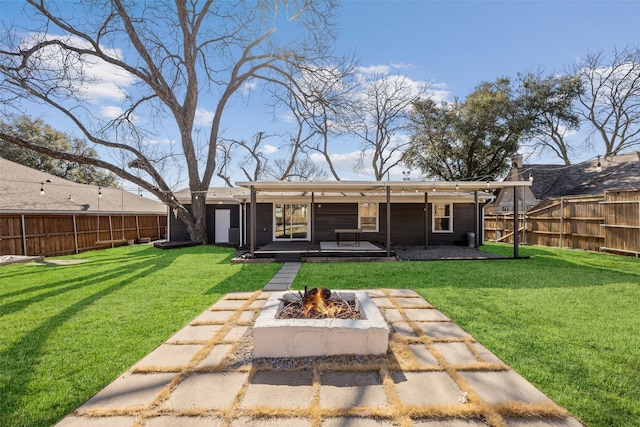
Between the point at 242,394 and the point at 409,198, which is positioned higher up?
the point at 409,198

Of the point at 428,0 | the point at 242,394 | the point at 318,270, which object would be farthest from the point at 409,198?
the point at 242,394

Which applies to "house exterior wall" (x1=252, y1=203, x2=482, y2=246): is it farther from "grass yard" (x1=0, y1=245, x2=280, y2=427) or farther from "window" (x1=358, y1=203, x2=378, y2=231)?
"grass yard" (x1=0, y1=245, x2=280, y2=427)

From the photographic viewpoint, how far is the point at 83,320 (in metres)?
4.23

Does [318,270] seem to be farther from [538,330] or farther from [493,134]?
[493,134]

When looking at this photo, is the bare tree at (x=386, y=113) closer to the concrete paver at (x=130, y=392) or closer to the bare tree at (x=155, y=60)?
the bare tree at (x=155, y=60)

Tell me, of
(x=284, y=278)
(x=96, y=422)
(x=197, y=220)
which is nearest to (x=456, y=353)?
(x=96, y=422)

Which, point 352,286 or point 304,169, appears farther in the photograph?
point 304,169

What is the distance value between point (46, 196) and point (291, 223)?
11396mm

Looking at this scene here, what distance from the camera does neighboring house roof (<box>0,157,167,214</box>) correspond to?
37.9ft

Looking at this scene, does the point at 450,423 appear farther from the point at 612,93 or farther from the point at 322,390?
the point at 612,93

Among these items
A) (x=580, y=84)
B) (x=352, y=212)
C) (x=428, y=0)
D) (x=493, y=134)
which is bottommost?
(x=352, y=212)

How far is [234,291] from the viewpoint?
18.9 ft

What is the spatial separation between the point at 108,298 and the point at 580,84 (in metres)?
27.9

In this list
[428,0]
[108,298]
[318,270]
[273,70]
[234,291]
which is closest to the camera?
[108,298]
